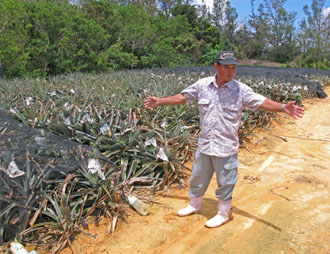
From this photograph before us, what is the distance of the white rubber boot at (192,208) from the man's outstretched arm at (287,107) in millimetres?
1094

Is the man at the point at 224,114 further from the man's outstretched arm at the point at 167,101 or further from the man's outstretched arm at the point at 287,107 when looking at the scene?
the man's outstretched arm at the point at 167,101

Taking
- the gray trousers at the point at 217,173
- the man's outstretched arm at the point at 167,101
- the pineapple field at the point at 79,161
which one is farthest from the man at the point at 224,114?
the pineapple field at the point at 79,161

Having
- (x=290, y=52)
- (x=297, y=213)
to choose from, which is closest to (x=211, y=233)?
(x=297, y=213)

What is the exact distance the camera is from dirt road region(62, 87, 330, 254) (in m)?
2.49

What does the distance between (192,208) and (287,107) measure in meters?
1.33

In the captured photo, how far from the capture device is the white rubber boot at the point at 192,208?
2951mm

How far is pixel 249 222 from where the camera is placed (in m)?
2.82

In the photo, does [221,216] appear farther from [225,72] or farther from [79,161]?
[79,161]

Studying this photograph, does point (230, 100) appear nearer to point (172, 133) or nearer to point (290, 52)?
point (172, 133)

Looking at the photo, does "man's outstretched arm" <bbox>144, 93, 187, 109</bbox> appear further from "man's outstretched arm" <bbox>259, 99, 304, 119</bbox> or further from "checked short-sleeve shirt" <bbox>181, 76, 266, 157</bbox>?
"man's outstretched arm" <bbox>259, 99, 304, 119</bbox>

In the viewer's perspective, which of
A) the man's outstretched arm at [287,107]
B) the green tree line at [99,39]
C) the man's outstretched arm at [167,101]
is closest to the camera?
the man's outstretched arm at [287,107]

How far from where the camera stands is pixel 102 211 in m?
2.89

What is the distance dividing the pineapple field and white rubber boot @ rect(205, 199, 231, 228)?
81cm

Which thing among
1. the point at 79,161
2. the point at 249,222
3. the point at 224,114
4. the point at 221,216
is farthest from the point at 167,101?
the point at 249,222
